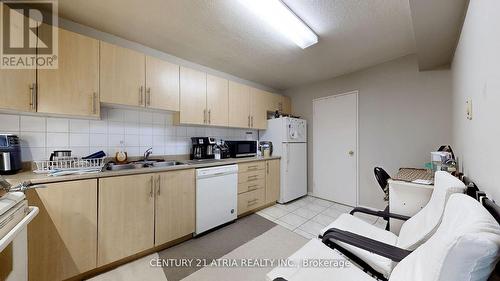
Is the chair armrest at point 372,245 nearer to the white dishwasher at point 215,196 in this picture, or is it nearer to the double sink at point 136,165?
the white dishwasher at point 215,196

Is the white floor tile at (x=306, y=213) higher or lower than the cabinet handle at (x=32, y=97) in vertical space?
lower

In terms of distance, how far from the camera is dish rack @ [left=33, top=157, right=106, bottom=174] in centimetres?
158

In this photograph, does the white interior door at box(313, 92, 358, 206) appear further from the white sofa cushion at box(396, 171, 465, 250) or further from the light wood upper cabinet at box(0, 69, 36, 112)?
the light wood upper cabinet at box(0, 69, 36, 112)

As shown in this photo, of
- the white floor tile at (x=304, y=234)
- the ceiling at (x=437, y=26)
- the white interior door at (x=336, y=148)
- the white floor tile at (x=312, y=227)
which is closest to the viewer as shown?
the ceiling at (x=437, y=26)

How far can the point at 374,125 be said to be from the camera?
2885mm

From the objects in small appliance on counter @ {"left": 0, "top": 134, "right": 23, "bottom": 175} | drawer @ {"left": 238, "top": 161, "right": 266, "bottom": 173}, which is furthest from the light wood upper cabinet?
drawer @ {"left": 238, "top": 161, "right": 266, "bottom": 173}

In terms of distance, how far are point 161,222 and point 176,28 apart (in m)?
2.10

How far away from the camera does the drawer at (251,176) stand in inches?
107

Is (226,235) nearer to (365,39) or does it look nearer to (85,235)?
(85,235)

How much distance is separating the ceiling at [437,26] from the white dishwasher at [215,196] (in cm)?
236

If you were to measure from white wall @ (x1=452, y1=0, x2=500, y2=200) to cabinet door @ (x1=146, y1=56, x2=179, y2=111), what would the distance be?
2.53 meters

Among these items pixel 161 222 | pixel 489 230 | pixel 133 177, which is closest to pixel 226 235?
pixel 161 222

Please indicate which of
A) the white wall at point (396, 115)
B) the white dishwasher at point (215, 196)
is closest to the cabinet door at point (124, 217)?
the white dishwasher at point (215, 196)

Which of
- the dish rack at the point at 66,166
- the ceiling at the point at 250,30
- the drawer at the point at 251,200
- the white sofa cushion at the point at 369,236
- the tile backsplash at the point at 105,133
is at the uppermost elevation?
the ceiling at the point at 250,30
